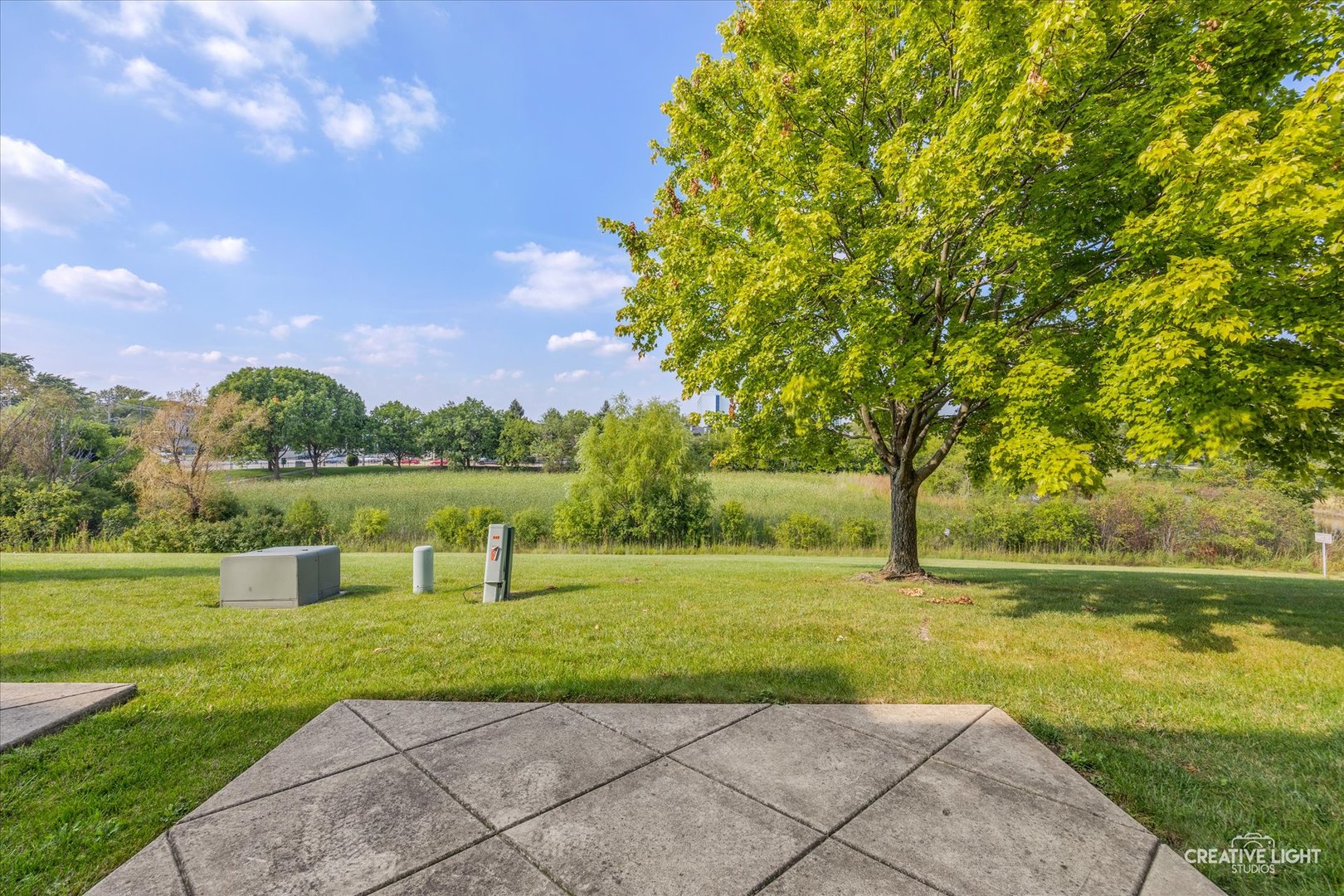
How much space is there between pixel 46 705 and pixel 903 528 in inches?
418

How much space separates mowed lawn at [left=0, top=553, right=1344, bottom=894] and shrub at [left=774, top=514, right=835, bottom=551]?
30.0ft

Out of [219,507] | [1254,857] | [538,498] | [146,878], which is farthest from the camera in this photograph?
[538,498]

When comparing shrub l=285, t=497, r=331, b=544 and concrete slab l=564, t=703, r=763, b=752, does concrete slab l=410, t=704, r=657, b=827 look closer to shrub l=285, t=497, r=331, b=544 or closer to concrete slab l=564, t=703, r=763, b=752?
concrete slab l=564, t=703, r=763, b=752

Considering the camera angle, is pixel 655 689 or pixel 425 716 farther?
pixel 655 689

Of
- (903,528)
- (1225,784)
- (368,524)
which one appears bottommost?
(368,524)

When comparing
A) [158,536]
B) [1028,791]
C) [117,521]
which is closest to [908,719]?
[1028,791]

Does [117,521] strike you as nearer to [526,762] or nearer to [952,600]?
[526,762]

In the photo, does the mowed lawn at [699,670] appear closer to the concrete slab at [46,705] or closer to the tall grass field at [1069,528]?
the concrete slab at [46,705]

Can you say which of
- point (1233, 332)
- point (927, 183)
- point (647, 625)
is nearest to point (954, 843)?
point (647, 625)

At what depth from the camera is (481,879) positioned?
2.06 meters

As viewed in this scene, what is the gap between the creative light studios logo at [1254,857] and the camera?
7.36ft

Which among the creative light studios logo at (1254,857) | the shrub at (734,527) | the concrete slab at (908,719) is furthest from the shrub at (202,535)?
the creative light studios logo at (1254,857)

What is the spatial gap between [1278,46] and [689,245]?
693 centimetres

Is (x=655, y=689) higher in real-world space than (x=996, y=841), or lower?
lower
